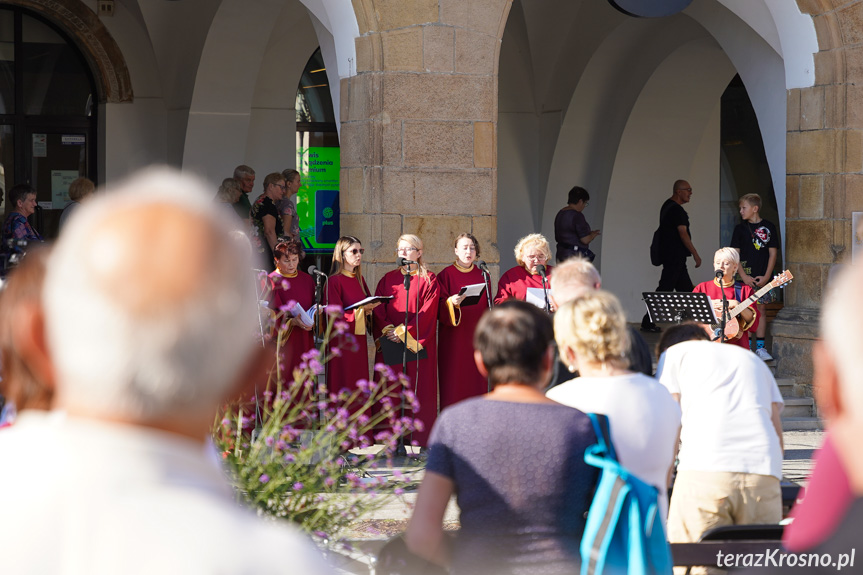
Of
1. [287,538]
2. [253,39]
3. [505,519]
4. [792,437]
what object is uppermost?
[253,39]

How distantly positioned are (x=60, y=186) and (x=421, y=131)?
23.2 feet

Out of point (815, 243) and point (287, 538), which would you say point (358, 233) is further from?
point (287, 538)

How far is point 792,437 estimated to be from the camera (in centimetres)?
902

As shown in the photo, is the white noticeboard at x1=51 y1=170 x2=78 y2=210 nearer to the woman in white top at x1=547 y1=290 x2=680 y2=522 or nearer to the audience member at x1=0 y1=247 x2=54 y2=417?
the woman in white top at x1=547 y1=290 x2=680 y2=522

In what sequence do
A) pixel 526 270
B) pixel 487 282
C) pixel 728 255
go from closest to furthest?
pixel 487 282, pixel 526 270, pixel 728 255

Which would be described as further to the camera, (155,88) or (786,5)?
(155,88)

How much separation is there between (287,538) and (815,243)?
31.7 feet

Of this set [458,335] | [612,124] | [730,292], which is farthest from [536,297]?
[612,124]

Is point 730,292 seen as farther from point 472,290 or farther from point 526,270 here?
point 472,290

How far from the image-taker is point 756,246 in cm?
1005

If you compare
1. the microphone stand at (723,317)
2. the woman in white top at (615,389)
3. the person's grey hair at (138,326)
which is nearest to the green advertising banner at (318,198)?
the microphone stand at (723,317)

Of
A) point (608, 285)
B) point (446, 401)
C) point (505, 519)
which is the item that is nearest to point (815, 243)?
point (446, 401)

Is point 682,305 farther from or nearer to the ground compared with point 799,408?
farther from the ground

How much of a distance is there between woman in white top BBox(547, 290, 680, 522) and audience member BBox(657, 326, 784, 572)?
0.95m
